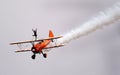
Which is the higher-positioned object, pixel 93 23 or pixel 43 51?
pixel 93 23

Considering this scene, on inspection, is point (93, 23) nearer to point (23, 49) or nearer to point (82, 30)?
point (82, 30)

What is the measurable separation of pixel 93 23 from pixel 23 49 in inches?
116

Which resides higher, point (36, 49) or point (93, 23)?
point (93, 23)

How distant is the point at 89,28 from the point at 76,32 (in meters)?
0.53

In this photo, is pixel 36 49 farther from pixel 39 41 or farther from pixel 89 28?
pixel 89 28

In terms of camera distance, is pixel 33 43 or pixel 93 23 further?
pixel 33 43

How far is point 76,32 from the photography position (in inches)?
Answer: 465

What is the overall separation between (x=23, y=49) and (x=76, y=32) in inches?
86.7

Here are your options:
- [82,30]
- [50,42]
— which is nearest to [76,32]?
[82,30]

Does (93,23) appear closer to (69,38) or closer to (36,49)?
(69,38)

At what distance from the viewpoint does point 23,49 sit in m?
12.3

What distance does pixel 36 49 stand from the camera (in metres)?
12.0

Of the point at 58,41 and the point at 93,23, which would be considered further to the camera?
the point at 58,41

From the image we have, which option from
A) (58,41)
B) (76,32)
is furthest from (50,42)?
(76,32)
